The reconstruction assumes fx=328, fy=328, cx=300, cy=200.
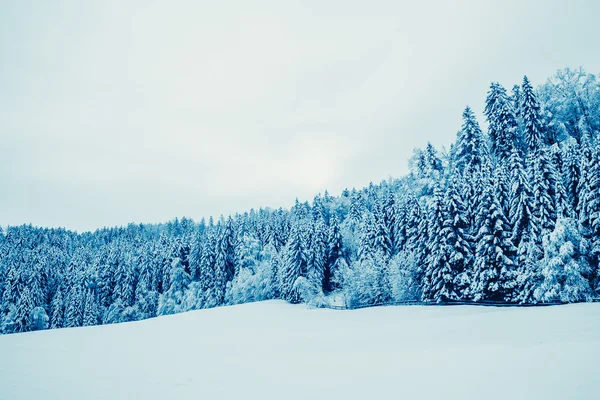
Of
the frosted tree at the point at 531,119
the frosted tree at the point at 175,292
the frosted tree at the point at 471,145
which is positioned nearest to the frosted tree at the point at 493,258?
the frosted tree at the point at 471,145

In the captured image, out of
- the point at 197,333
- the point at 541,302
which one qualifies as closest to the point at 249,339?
the point at 197,333

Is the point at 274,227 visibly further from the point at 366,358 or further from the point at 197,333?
the point at 366,358

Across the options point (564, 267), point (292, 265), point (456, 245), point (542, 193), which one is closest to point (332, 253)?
point (292, 265)

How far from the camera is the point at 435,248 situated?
39.0 m

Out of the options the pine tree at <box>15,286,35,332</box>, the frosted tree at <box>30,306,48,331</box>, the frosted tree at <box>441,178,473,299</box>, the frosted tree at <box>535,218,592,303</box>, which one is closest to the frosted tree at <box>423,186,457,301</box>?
the frosted tree at <box>441,178,473,299</box>

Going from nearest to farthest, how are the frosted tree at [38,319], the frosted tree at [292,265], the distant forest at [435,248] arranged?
the distant forest at [435,248]
the frosted tree at [292,265]
the frosted tree at [38,319]

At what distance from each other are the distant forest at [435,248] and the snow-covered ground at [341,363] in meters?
9.92

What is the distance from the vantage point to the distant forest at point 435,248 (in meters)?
32.0

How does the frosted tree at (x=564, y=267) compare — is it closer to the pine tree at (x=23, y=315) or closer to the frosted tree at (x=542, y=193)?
the frosted tree at (x=542, y=193)

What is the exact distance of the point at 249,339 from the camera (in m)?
26.5

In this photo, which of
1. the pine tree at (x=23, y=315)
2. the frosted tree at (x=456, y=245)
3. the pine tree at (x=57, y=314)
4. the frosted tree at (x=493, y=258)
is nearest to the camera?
the frosted tree at (x=493, y=258)

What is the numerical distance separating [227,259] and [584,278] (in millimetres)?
62744

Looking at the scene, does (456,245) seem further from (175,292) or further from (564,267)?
(175,292)

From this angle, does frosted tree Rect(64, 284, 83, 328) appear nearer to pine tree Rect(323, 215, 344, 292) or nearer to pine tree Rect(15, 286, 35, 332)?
pine tree Rect(15, 286, 35, 332)
